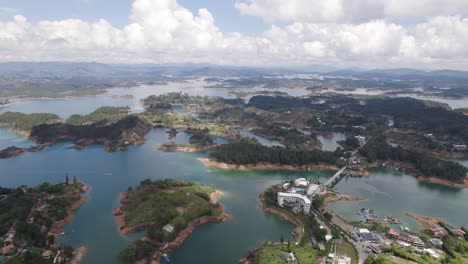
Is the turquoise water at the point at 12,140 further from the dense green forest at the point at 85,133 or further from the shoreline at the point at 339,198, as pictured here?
the shoreline at the point at 339,198

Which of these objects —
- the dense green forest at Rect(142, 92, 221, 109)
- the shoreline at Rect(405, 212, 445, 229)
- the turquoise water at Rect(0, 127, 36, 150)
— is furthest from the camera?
the dense green forest at Rect(142, 92, 221, 109)

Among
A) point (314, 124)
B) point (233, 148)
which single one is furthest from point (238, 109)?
point (233, 148)

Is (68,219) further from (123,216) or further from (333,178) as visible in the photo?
(333,178)

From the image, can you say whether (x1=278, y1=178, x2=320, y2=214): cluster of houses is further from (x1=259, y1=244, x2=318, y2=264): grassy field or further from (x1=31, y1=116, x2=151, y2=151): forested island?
(x1=31, y1=116, x2=151, y2=151): forested island

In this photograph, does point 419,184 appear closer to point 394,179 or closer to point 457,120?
point 394,179

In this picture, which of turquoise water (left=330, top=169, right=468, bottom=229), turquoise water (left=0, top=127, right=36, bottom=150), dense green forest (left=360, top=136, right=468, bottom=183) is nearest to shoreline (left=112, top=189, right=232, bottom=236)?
turquoise water (left=330, top=169, right=468, bottom=229)

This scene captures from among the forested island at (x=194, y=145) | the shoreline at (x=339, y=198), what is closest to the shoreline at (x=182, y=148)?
the forested island at (x=194, y=145)

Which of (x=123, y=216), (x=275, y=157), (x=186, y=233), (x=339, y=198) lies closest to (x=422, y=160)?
(x=339, y=198)
